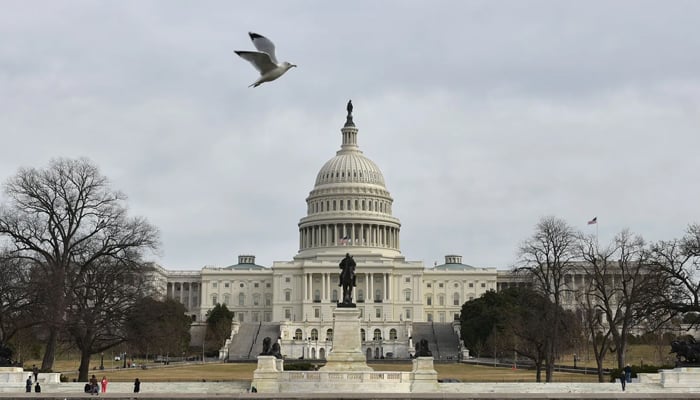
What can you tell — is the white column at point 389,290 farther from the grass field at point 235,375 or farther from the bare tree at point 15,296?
the bare tree at point 15,296

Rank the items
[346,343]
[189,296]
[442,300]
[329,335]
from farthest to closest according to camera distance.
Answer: [189,296] → [442,300] → [329,335] → [346,343]

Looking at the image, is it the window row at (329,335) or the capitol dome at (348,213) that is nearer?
the window row at (329,335)

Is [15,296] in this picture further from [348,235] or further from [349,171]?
[349,171]

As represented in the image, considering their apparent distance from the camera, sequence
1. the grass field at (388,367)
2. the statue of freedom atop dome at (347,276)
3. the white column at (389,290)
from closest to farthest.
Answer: the statue of freedom atop dome at (347,276)
the grass field at (388,367)
the white column at (389,290)

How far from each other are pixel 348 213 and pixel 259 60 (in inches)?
6071

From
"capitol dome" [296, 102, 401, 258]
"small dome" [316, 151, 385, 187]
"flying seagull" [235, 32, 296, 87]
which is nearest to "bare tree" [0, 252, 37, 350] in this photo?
"flying seagull" [235, 32, 296, 87]

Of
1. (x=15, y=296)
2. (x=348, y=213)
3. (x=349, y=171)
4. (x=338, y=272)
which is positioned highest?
(x=349, y=171)

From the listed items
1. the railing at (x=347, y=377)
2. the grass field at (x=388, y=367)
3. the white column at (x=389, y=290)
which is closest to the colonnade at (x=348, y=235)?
the white column at (x=389, y=290)

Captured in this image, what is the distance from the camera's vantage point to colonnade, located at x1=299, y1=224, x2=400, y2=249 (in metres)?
178

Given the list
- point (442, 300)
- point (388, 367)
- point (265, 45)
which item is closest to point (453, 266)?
point (442, 300)

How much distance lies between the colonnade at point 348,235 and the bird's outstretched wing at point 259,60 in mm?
151287

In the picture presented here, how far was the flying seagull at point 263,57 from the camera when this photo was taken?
77.6 ft

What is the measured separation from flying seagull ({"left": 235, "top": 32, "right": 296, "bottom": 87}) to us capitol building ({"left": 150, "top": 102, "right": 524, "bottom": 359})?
465ft

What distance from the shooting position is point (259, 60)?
78.0 ft
